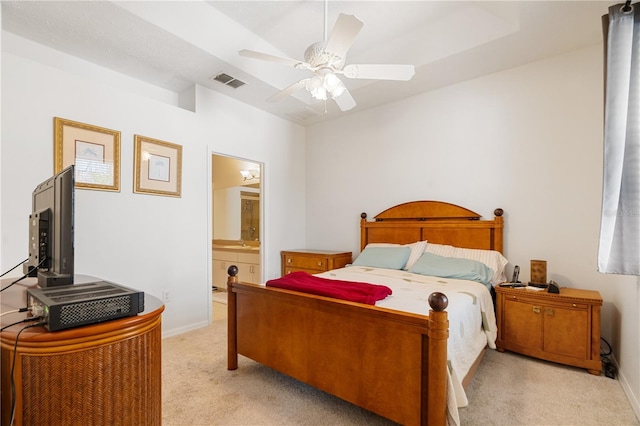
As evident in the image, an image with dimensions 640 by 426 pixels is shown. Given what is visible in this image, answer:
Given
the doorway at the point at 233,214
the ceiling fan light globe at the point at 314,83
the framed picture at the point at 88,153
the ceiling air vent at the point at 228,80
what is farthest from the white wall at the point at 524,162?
the framed picture at the point at 88,153

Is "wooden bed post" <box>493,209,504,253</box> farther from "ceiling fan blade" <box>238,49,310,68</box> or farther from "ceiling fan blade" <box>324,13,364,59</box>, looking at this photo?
"ceiling fan blade" <box>238,49,310,68</box>

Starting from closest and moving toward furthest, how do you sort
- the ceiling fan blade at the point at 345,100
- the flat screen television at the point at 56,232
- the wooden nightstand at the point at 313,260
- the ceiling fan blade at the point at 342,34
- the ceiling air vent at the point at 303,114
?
the flat screen television at the point at 56,232 < the ceiling fan blade at the point at 342,34 < the ceiling fan blade at the point at 345,100 < the wooden nightstand at the point at 313,260 < the ceiling air vent at the point at 303,114

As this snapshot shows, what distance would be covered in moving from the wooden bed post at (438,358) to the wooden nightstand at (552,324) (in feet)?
5.31

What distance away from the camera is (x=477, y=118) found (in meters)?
3.33

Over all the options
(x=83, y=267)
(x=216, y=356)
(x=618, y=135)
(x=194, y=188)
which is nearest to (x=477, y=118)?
(x=618, y=135)

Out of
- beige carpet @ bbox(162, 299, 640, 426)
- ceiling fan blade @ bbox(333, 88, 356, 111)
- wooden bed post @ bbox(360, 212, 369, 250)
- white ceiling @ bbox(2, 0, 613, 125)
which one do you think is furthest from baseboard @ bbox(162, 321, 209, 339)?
ceiling fan blade @ bbox(333, 88, 356, 111)

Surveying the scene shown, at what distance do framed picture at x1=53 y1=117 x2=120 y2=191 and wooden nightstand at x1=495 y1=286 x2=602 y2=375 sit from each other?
12.0 feet

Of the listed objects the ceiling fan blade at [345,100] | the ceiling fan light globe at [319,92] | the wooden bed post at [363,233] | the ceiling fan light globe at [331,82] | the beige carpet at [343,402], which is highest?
the ceiling fan blade at [345,100]

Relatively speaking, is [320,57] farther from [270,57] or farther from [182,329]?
[182,329]

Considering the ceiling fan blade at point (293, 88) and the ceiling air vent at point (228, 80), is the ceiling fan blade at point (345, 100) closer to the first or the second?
the ceiling fan blade at point (293, 88)

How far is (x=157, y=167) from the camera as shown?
3119mm

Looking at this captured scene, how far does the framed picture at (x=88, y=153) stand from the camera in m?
2.50

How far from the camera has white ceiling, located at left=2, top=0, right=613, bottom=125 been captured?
2.34 m

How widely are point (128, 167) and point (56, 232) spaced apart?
194 cm
